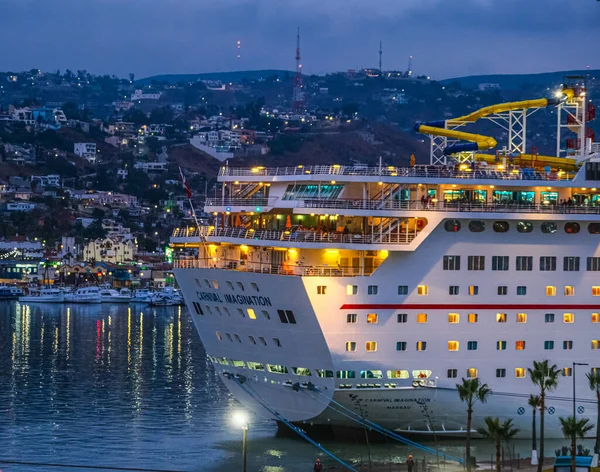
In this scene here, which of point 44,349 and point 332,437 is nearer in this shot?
point 332,437

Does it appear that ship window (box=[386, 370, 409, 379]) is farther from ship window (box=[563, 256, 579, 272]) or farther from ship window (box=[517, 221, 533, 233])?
ship window (box=[563, 256, 579, 272])

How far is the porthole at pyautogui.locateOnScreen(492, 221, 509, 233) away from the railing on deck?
1335 millimetres

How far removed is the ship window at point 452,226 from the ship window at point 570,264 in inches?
130

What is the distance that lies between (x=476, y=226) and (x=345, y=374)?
18.3 feet

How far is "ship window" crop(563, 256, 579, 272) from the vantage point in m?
41.7

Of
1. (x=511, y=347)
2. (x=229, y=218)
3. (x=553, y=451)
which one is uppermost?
(x=229, y=218)

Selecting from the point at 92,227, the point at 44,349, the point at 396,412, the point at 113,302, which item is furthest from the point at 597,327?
the point at 92,227

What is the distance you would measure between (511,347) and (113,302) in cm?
10027

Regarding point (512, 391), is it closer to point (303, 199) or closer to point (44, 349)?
point (303, 199)

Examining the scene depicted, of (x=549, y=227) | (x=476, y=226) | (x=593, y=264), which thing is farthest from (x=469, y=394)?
(x=593, y=264)

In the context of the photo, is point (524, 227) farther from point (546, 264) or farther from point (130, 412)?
point (130, 412)

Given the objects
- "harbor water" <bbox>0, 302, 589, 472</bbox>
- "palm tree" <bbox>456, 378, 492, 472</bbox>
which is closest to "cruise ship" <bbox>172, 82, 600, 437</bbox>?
"palm tree" <bbox>456, 378, 492, 472</bbox>

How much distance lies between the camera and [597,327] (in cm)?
4175

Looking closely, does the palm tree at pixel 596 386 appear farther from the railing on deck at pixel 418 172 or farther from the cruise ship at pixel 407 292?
the railing on deck at pixel 418 172
